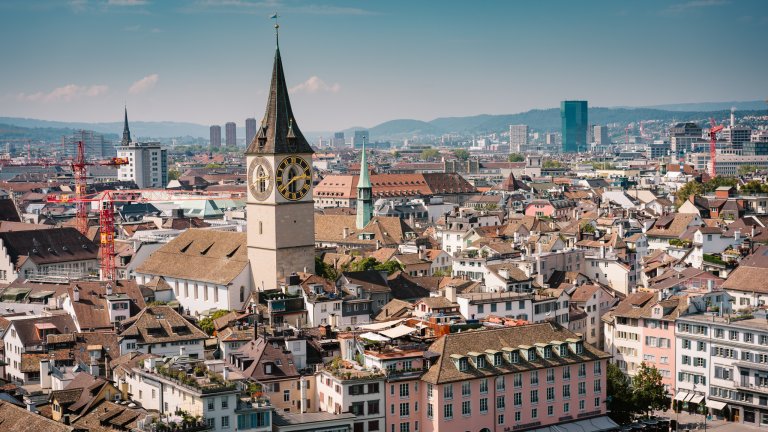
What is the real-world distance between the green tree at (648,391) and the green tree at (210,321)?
2757cm

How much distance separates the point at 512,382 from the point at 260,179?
33393 mm

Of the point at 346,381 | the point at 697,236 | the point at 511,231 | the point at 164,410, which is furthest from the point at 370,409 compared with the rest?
the point at 511,231

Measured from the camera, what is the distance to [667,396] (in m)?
77.6

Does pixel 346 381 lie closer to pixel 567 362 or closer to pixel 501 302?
pixel 567 362

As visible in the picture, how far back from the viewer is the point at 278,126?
300 feet

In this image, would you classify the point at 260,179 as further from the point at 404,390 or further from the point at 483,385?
the point at 483,385

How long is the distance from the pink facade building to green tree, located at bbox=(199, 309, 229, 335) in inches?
872

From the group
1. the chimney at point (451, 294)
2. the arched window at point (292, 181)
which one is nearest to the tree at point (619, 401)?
the chimney at point (451, 294)

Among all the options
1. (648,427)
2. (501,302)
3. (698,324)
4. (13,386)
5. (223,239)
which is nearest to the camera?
(13,386)

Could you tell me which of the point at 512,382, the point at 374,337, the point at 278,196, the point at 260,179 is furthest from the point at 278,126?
the point at 512,382

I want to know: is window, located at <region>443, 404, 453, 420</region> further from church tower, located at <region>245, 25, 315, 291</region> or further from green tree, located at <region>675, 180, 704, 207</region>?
green tree, located at <region>675, 180, 704, 207</region>

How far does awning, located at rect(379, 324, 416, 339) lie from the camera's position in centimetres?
6756

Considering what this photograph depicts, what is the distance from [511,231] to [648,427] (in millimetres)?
65769

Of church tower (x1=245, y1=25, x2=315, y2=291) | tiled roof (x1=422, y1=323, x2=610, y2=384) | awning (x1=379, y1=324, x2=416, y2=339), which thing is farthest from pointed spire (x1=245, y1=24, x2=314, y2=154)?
tiled roof (x1=422, y1=323, x2=610, y2=384)
